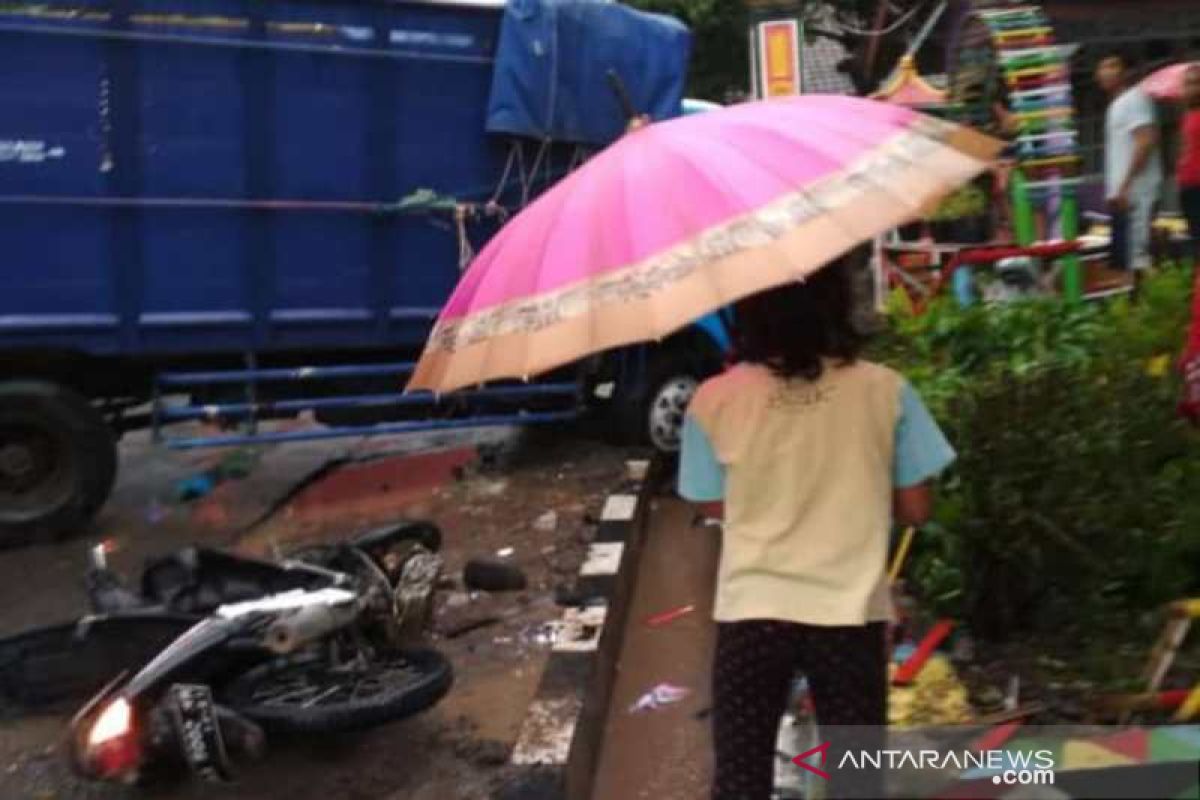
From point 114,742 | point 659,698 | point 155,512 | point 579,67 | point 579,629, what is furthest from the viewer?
point 155,512

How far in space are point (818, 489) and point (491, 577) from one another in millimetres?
3283

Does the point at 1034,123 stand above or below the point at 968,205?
above

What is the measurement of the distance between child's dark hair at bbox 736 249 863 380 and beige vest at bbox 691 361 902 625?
0.03 m

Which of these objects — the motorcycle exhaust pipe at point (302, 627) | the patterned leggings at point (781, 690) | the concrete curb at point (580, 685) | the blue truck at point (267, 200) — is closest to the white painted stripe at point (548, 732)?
the concrete curb at point (580, 685)

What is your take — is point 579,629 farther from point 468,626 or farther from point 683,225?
point 683,225

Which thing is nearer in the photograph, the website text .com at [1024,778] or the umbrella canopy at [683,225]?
the umbrella canopy at [683,225]

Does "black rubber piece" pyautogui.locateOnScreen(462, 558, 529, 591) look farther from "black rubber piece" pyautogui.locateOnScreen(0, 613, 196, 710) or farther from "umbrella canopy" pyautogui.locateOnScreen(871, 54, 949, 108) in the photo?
"umbrella canopy" pyautogui.locateOnScreen(871, 54, 949, 108)

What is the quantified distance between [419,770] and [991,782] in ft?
6.57

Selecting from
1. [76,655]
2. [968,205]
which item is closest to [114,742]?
[76,655]

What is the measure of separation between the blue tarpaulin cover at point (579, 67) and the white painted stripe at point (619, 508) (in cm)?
227

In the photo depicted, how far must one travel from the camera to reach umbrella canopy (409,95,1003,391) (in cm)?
225

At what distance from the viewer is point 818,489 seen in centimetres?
246

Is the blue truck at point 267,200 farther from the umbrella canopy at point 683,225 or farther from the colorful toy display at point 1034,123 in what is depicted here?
the umbrella canopy at point 683,225

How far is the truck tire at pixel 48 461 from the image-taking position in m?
6.79
